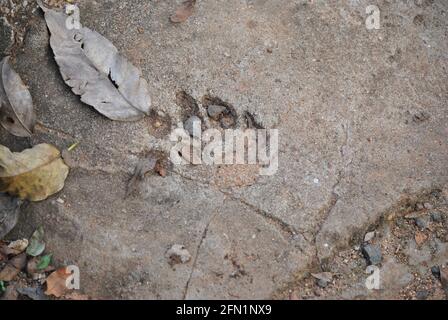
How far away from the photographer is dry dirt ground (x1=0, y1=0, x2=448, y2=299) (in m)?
2.52

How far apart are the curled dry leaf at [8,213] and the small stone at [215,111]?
825mm

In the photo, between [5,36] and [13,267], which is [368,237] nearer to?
[13,267]

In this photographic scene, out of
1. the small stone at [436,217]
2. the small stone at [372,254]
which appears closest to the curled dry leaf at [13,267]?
the small stone at [372,254]

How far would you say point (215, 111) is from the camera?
8.94ft

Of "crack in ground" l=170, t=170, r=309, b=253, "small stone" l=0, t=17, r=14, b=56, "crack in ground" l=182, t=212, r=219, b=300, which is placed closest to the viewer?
"crack in ground" l=182, t=212, r=219, b=300

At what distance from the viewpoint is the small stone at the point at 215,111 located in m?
2.72

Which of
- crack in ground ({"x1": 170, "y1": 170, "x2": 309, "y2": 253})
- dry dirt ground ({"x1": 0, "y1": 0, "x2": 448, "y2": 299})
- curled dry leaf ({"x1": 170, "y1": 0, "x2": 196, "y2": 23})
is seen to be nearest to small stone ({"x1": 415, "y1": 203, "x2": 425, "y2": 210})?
dry dirt ground ({"x1": 0, "y1": 0, "x2": 448, "y2": 299})

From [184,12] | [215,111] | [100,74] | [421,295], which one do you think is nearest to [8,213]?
[100,74]

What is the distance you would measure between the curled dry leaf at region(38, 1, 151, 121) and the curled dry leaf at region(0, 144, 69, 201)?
28cm

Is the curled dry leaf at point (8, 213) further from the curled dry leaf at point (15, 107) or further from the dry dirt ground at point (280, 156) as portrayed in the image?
the curled dry leaf at point (15, 107)

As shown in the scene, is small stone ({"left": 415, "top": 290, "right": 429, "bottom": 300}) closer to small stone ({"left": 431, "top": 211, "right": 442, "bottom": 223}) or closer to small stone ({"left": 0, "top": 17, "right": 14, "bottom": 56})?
small stone ({"left": 431, "top": 211, "right": 442, "bottom": 223})

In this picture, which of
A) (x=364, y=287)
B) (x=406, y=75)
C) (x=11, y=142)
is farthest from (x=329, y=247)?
(x=11, y=142)

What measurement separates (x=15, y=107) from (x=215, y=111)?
0.80 meters

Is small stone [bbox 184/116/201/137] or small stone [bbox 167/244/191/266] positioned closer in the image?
small stone [bbox 167/244/191/266]
